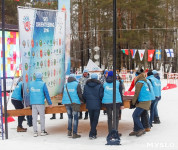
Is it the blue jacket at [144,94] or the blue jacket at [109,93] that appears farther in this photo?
the blue jacket at [144,94]

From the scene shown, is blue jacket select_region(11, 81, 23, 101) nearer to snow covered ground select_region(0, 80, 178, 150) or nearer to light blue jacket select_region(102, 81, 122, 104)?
snow covered ground select_region(0, 80, 178, 150)

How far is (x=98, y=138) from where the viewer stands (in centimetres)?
853

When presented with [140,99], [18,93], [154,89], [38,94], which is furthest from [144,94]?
[18,93]

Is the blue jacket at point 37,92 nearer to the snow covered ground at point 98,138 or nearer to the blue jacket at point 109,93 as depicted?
the snow covered ground at point 98,138

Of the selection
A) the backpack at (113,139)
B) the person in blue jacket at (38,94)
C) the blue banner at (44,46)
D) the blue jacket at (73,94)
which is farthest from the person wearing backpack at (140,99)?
the blue banner at (44,46)

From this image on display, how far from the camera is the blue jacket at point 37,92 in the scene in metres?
8.60

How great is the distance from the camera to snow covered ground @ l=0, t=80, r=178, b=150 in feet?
22.4

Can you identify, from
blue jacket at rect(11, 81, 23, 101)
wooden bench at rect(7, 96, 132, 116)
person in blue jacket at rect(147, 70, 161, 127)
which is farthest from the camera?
person in blue jacket at rect(147, 70, 161, 127)

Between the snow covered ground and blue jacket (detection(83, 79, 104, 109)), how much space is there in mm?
897

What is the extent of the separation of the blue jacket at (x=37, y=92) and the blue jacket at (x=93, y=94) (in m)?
1.15

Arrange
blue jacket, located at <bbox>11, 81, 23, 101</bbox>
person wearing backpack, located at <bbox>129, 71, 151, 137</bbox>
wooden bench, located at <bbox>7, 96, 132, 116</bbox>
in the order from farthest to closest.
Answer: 1. blue jacket, located at <bbox>11, 81, 23, 101</bbox>
2. wooden bench, located at <bbox>7, 96, 132, 116</bbox>
3. person wearing backpack, located at <bbox>129, 71, 151, 137</bbox>

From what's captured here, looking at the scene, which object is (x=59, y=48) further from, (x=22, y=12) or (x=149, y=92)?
(x=149, y=92)

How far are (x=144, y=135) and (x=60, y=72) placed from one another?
3210 millimetres

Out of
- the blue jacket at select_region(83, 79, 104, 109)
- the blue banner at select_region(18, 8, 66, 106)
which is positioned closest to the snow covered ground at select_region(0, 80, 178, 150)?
the blue jacket at select_region(83, 79, 104, 109)
